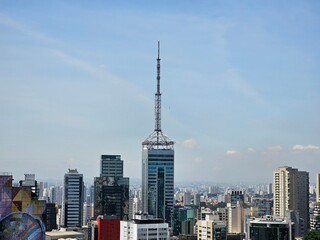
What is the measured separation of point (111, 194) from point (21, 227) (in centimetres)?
1853

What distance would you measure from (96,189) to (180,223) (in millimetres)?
5509

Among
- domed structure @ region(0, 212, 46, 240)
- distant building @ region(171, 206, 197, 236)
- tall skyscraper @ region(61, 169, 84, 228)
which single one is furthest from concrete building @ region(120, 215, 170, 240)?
tall skyscraper @ region(61, 169, 84, 228)

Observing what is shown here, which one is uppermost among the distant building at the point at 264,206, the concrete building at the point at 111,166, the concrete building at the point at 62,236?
the concrete building at the point at 111,166

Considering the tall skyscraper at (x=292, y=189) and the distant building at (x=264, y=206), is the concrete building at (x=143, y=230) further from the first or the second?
the distant building at (x=264, y=206)

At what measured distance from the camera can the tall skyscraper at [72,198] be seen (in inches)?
1102

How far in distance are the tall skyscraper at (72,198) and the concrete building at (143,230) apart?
12682 millimetres

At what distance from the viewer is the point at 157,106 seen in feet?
84.6

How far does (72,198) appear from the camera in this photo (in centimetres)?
2856

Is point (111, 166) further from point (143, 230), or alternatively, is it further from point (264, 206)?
point (143, 230)

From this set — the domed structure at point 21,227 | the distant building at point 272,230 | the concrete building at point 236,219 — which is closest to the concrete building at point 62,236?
the distant building at point 272,230

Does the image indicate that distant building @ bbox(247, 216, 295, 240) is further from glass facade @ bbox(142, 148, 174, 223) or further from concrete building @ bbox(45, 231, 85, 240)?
glass facade @ bbox(142, 148, 174, 223)

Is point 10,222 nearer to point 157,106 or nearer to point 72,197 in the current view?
point 157,106

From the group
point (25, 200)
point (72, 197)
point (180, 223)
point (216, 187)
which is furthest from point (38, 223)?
point (216, 187)

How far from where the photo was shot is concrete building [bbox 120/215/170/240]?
49.1ft
